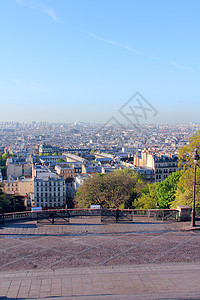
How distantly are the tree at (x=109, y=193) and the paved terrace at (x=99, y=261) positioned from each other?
15.2 metres

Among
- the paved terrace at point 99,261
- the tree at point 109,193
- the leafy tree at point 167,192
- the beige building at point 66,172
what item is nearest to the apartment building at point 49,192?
the beige building at point 66,172

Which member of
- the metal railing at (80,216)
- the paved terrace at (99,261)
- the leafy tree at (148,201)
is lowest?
the leafy tree at (148,201)

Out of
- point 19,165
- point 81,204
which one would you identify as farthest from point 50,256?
point 19,165

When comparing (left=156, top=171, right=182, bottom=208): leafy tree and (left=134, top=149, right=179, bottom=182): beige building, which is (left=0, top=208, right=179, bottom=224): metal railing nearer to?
(left=156, top=171, right=182, bottom=208): leafy tree

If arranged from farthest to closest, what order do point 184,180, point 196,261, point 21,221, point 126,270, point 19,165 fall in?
1. point 19,165
2. point 184,180
3. point 21,221
4. point 196,261
5. point 126,270

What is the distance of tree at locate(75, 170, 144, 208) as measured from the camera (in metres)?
28.9

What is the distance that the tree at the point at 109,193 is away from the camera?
94.7 ft

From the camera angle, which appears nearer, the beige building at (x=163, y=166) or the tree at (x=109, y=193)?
the tree at (x=109, y=193)

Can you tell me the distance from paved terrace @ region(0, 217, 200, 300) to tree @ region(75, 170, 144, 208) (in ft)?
50.0

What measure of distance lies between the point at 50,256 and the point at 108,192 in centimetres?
2005

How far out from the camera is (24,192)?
57.6m

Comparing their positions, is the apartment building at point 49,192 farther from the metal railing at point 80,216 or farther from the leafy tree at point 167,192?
the metal railing at point 80,216

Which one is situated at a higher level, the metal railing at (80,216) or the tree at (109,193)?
the metal railing at (80,216)

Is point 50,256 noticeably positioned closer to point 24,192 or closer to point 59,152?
point 24,192
